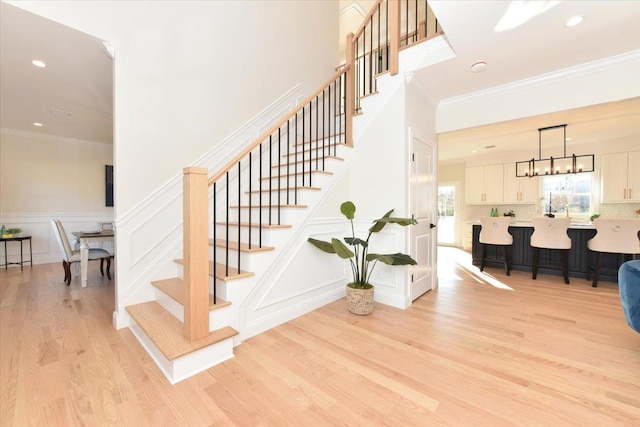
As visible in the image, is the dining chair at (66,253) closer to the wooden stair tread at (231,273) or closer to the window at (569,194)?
the wooden stair tread at (231,273)

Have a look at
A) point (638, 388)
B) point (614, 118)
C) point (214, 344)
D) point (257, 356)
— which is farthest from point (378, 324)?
point (614, 118)

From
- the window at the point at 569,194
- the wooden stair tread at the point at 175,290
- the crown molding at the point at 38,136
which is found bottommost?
the wooden stair tread at the point at 175,290

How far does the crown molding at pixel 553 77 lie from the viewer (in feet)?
8.55

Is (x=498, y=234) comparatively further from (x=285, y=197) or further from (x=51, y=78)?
(x=51, y=78)

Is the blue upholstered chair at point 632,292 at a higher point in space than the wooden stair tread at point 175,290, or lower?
higher

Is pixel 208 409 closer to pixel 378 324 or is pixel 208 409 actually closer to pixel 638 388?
pixel 378 324

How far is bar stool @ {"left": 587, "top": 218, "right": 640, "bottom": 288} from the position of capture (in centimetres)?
358

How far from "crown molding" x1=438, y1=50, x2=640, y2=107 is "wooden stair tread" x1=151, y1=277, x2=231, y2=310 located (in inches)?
146

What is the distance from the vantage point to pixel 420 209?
11.0 ft

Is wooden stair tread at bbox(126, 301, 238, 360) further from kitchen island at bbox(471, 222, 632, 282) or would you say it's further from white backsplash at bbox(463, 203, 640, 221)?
white backsplash at bbox(463, 203, 640, 221)

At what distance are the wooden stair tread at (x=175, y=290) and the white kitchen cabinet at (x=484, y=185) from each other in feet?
24.5

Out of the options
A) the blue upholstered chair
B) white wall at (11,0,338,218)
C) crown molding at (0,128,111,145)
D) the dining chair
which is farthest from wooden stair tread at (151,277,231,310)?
crown molding at (0,128,111,145)

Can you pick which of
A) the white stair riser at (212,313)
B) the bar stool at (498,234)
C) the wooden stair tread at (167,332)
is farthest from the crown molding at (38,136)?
the bar stool at (498,234)

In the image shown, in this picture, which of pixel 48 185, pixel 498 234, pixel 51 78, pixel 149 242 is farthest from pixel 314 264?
pixel 48 185
